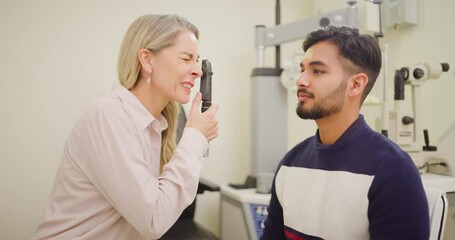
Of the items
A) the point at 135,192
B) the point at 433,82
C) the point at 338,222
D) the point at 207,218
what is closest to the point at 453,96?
the point at 433,82

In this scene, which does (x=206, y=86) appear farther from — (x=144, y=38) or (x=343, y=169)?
(x=343, y=169)

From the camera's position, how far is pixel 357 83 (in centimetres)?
105

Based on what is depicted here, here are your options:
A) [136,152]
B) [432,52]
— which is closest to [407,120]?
[432,52]

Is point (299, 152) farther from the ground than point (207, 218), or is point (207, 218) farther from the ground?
point (299, 152)

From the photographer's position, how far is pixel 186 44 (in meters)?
1.17

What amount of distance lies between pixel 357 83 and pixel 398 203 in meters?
0.33

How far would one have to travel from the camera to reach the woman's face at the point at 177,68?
1.15m

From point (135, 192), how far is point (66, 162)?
10.0 inches

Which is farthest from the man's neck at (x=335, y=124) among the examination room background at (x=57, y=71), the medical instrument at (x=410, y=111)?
the examination room background at (x=57, y=71)

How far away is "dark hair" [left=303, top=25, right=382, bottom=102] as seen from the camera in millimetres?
1047

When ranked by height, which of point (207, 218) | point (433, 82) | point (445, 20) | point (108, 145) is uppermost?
point (445, 20)

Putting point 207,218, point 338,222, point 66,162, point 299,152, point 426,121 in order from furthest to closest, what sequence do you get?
point 207,218
point 426,121
point 299,152
point 66,162
point 338,222

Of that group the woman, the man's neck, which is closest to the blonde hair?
the woman

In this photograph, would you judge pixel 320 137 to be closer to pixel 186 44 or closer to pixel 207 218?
pixel 186 44
